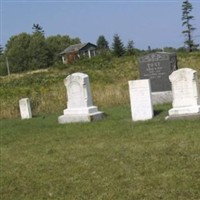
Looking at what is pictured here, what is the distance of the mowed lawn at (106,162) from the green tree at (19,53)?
91.1m

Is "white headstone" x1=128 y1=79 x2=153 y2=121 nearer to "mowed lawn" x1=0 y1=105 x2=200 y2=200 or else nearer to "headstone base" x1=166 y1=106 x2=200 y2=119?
"mowed lawn" x1=0 y1=105 x2=200 y2=200

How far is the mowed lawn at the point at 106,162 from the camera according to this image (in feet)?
21.7

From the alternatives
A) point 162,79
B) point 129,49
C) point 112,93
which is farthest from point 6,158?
point 129,49

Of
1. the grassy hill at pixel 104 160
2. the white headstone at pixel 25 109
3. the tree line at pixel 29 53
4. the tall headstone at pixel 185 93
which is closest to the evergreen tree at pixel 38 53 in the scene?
the tree line at pixel 29 53

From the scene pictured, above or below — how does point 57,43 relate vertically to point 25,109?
Answer: above

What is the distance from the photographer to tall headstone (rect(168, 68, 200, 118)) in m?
12.7

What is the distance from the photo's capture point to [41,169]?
8.62 meters

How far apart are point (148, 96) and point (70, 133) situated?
2.32 m

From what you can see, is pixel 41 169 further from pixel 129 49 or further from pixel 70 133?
pixel 129 49

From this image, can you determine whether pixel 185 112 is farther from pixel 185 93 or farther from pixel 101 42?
pixel 101 42

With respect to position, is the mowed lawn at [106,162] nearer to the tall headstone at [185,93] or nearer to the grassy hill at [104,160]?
the grassy hill at [104,160]

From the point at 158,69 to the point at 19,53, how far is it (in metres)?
88.6

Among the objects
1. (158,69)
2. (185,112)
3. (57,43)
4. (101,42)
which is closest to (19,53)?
(57,43)

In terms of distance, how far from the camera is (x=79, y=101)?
49.9ft
